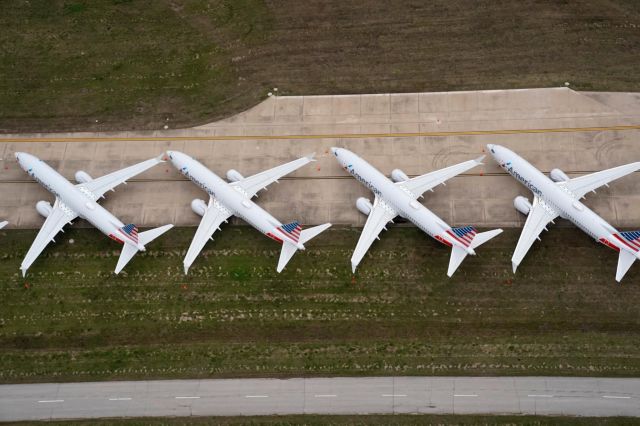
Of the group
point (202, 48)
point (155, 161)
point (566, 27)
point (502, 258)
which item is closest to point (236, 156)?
point (155, 161)

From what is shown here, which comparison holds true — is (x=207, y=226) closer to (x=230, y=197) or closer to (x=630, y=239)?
(x=230, y=197)

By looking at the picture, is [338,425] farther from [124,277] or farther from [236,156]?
[236,156]

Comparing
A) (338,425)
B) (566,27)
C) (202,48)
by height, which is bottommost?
(338,425)

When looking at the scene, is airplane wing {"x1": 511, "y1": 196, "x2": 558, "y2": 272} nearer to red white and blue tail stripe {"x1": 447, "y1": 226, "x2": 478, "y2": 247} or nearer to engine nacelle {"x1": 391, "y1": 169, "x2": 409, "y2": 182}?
red white and blue tail stripe {"x1": 447, "y1": 226, "x2": 478, "y2": 247}

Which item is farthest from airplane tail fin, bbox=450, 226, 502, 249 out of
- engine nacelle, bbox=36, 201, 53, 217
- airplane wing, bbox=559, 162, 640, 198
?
engine nacelle, bbox=36, 201, 53, 217

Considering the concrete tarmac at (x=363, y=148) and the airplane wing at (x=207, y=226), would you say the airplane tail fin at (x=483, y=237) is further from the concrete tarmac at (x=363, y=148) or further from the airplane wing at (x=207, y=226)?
the airplane wing at (x=207, y=226)

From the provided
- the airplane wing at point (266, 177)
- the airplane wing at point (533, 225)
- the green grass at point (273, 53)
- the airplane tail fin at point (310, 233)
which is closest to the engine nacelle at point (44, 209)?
the green grass at point (273, 53)

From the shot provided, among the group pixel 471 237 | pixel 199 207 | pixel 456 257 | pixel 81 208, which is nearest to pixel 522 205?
pixel 471 237
